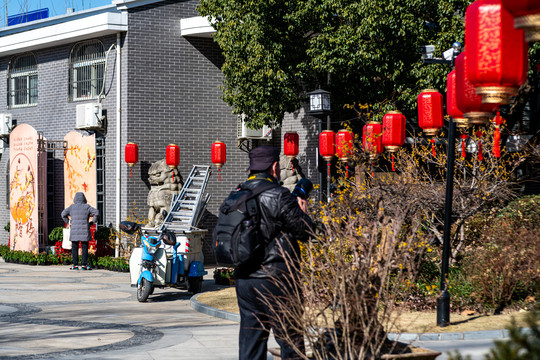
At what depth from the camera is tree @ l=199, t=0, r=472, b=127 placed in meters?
16.2

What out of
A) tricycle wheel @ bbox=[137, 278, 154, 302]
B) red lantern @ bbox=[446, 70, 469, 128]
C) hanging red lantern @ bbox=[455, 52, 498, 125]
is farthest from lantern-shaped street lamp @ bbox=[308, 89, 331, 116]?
hanging red lantern @ bbox=[455, 52, 498, 125]

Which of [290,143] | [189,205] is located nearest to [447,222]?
[189,205]

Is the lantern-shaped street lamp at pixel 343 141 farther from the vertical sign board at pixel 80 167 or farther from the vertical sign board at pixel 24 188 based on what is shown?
the vertical sign board at pixel 24 188

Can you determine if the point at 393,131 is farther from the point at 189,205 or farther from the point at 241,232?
the point at 241,232

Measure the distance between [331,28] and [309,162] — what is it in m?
4.95

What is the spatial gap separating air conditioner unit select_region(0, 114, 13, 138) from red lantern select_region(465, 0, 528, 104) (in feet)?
69.8

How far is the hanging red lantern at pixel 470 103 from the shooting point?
6.90 metres

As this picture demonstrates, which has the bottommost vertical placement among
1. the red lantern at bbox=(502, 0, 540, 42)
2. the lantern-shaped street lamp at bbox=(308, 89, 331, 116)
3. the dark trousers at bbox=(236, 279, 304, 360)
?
the dark trousers at bbox=(236, 279, 304, 360)

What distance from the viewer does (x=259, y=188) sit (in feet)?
20.3

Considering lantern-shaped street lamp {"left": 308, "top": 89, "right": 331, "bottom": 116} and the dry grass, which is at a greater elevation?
lantern-shaped street lamp {"left": 308, "top": 89, "right": 331, "bottom": 116}

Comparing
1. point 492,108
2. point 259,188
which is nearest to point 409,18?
point 492,108

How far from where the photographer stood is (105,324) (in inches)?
422

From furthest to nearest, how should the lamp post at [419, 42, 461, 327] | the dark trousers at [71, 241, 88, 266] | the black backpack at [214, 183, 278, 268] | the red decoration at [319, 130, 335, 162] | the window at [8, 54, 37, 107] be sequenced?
the window at [8, 54, 37, 107] → the dark trousers at [71, 241, 88, 266] → the red decoration at [319, 130, 335, 162] → the lamp post at [419, 42, 461, 327] → the black backpack at [214, 183, 278, 268]

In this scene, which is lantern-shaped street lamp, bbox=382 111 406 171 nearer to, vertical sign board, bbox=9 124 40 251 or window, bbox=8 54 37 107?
vertical sign board, bbox=9 124 40 251
